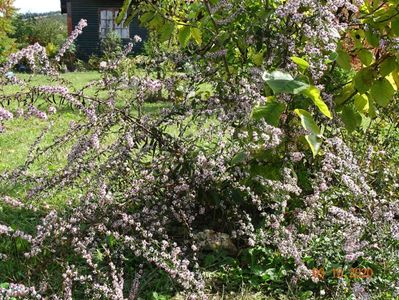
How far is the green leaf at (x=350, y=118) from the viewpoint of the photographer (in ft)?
9.90

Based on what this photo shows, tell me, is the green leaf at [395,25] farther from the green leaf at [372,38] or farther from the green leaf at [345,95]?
the green leaf at [345,95]

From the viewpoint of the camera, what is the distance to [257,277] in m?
2.86

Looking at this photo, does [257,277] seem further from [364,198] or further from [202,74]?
[202,74]

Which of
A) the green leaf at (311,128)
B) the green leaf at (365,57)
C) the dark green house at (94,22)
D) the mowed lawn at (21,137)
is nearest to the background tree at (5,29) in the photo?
the dark green house at (94,22)

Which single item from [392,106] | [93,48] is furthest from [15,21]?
[392,106]

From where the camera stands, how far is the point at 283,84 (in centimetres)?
204

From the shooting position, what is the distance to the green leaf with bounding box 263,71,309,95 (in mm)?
2004

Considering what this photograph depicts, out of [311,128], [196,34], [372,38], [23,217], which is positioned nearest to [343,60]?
[372,38]

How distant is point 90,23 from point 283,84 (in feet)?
76.4

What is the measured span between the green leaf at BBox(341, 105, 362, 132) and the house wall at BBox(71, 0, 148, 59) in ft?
69.8

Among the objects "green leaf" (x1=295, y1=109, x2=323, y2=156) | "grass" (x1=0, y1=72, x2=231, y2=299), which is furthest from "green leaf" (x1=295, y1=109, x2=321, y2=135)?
"grass" (x1=0, y1=72, x2=231, y2=299)

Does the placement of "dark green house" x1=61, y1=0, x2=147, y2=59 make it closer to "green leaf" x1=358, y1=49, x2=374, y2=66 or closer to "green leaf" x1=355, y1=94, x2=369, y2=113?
"green leaf" x1=358, y1=49, x2=374, y2=66

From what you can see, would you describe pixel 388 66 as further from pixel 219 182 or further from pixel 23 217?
pixel 23 217
